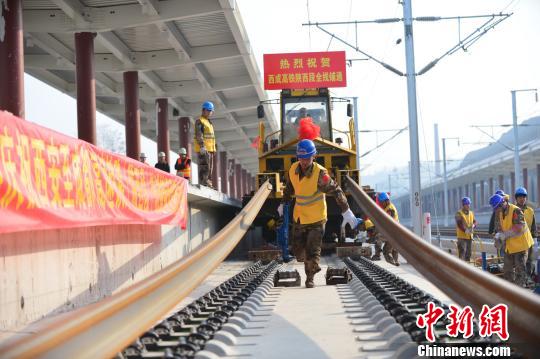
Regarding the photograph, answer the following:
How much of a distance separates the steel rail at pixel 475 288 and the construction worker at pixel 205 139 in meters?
9.83

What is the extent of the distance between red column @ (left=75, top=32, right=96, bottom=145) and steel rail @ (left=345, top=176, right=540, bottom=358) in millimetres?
13141

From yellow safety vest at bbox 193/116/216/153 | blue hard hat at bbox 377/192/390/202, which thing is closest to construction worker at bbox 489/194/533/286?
blue hard hat at bbox 377/192/390/202

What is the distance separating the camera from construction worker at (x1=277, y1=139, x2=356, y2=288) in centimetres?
1029

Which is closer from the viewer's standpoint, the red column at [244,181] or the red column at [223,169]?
the red column at [223,169]

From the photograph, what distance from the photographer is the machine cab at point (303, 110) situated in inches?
805

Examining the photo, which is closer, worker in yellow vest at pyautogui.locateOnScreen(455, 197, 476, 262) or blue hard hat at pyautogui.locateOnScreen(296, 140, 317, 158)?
blue hard hat at pyautogui.locateOnScreen(296, 140, 317, 158)

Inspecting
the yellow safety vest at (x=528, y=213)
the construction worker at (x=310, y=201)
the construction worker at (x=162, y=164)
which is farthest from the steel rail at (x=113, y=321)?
the construction worker at (x=162, y=164)

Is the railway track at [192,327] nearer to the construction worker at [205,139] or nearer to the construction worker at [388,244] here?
the construction worker at [205,139]

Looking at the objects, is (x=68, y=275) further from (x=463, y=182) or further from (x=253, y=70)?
(x=463, y=182)

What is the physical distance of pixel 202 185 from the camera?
61.7ft

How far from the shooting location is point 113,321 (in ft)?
12.7

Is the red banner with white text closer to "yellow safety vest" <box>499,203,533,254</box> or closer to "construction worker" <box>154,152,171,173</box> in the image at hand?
"yellow safety vest" <box>499,203,533,254</box>

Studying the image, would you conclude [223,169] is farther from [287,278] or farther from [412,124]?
[287,278]

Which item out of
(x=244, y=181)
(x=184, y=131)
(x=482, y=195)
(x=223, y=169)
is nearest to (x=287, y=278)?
(x=184, y=131)
